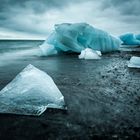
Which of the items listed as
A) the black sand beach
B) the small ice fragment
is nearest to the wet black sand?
the black sand beach

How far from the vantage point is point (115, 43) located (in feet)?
33.7

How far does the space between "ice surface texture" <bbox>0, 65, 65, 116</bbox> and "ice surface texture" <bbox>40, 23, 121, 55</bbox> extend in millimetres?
5691

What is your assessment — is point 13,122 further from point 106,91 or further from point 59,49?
point 59,49

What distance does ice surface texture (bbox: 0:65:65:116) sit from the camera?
181 centimetres

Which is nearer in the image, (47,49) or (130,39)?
(47,49)

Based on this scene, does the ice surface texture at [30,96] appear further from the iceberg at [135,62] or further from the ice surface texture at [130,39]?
the ice surface texture at [130,39]

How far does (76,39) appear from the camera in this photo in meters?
8.36

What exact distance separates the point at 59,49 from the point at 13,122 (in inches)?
292

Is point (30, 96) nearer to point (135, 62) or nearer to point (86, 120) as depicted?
point (86, 120)

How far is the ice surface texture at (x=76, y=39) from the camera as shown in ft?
26.3

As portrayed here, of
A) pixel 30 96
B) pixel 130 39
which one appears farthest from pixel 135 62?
pixel 130 39

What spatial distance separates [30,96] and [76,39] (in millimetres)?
6604

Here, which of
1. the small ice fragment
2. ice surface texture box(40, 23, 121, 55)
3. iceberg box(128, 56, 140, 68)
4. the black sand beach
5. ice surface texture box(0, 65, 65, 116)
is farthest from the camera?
ice surface texture box(40, 23, 121, 55)

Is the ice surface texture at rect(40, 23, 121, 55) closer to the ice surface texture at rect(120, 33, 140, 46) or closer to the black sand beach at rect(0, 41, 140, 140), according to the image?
the black sand beach at rect(0, 41, 140, 140)
